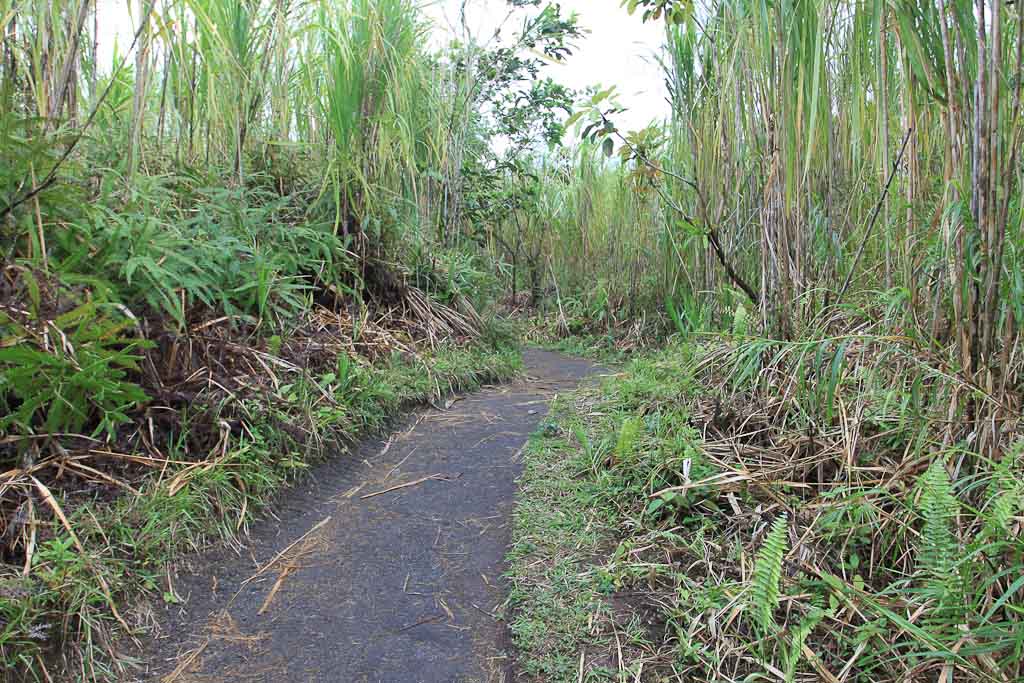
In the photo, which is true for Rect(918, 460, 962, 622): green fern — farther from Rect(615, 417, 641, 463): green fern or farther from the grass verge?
the grass verge

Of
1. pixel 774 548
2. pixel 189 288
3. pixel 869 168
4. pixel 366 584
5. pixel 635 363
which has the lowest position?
pixel 366 584

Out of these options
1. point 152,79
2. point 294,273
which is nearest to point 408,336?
point 294,273

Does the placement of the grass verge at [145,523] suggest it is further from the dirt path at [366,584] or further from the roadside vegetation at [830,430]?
the roadside vegetation at [830,430]

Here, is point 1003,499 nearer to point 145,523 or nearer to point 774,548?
point 774,548

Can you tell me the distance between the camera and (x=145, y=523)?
6.16 feet

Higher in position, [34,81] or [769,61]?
[769,61]

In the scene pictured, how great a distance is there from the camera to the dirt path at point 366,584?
1.59m

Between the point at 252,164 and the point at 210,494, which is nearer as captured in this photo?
the point at 210,494

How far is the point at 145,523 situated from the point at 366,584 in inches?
25.1

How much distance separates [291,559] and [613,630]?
1.00 m

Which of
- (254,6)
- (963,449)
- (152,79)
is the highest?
(254,6)

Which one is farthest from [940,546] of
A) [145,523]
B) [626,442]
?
[145,523]

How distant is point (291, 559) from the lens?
6.71ft

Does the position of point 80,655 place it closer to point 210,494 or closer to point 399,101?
point 210,494
